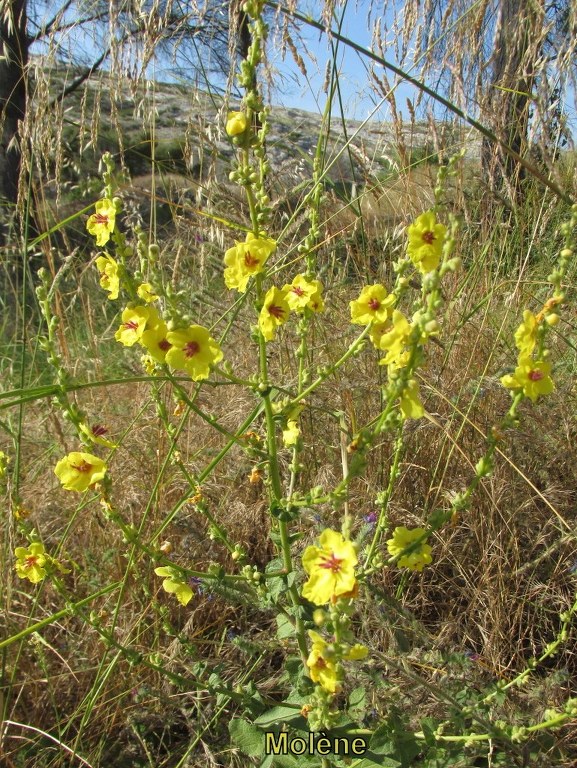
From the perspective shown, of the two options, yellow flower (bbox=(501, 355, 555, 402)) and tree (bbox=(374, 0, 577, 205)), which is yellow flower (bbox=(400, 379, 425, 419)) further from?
tree (bbox=(374, 0, 577, 205))

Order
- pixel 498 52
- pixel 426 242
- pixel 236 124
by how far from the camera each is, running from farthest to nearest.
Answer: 1. pixel 498 52
2. pixel 426 242
3. pixel 236 124

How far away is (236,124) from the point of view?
1.27m

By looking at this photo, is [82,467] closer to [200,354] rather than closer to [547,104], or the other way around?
[200,354]

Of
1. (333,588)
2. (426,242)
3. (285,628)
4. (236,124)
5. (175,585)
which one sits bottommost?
(285,628)

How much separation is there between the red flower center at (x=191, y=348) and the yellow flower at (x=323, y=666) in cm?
67

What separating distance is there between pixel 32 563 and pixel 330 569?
100cm

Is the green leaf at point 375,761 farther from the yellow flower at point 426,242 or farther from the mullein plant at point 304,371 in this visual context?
the yellow flower at point 426,242

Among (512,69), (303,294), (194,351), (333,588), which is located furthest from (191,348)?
(512,69)

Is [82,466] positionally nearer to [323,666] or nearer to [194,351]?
[194,351]

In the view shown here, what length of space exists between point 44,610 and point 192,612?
0.54m

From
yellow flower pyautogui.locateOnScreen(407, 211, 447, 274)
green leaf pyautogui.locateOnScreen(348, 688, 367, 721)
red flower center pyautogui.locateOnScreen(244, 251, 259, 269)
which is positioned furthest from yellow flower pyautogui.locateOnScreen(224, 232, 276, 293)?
green leaf pyautogui.locateOnScreen(348, 688, 367, 721)

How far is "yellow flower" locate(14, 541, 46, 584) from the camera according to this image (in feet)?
5.60

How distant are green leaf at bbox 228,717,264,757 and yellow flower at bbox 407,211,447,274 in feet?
4.18

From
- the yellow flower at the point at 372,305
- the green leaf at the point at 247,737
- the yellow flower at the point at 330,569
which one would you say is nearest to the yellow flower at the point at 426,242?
the yellow flower at the point at 372,305
